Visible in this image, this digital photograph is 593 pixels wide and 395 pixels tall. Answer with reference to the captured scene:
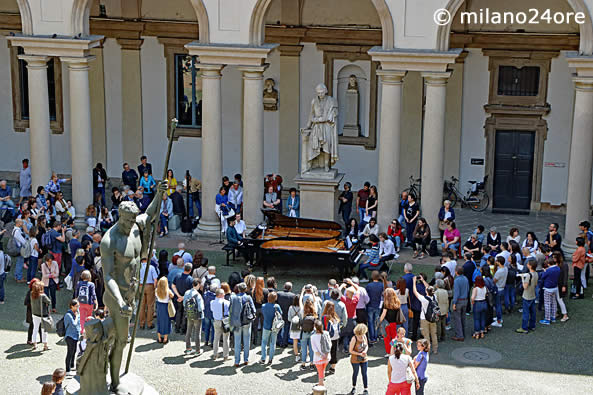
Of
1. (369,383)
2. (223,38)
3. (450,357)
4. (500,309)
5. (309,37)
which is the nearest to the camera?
(369,383)

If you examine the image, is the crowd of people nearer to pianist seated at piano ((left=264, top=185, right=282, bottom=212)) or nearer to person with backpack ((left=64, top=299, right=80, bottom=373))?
person with backpack ((left=64, top=299, right=80, bottom=373))

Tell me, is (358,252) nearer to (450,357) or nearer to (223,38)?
(450,357)

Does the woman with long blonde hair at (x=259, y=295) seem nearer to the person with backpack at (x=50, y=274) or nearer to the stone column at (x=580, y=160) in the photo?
the person with backpack at (x=50, y=274)

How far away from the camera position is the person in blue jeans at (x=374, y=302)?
1689cm

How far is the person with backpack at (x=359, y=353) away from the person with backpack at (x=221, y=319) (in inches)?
96.2

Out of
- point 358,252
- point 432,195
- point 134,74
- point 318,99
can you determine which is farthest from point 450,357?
point 134,74

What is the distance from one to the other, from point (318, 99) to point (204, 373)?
28.6 ft

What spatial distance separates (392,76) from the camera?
21875mm

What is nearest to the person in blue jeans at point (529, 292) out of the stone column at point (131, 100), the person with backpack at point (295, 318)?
the person with backpack at point (295, 318)

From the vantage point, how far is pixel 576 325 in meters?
18.3

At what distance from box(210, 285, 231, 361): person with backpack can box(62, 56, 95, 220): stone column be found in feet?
27.7

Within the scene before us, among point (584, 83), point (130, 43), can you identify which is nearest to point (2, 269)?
point (130, 43)

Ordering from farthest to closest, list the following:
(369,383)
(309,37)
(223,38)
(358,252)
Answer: (309,37) → (223,38) → (358,252) → (369,383)

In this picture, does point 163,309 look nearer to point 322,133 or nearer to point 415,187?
point 322,133
